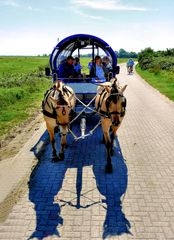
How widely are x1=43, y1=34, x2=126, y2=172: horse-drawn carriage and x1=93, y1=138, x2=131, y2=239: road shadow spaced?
312mm

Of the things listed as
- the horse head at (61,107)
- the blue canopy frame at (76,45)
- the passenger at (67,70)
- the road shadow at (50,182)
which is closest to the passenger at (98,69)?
the blue canopy frame at (76,45)

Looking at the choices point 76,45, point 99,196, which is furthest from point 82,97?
point 99,196

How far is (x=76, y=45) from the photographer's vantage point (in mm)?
12266

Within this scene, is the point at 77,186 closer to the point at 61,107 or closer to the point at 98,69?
the point at 61,107

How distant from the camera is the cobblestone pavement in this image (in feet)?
16.4

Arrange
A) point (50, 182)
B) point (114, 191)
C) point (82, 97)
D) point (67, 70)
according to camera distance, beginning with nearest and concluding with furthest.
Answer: point (114, 191) < point (50, 182) < point (82, 97) < point (67, 70)

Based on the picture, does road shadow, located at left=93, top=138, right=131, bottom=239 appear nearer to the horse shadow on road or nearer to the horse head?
the horse shadow on road

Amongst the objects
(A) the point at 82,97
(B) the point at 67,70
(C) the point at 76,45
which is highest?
(C) the point at 76,45

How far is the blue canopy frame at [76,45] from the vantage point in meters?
10.9

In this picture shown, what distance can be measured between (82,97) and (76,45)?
328 centimetres

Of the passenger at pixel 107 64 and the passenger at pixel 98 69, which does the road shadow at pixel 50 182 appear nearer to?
the passenger at pixel 98 69

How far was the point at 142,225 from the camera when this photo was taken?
512 cm

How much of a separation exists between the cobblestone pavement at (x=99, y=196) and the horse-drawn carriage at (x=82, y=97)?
52cm

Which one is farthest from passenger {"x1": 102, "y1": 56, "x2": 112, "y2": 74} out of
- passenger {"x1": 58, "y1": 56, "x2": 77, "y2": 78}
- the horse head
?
the horse head
